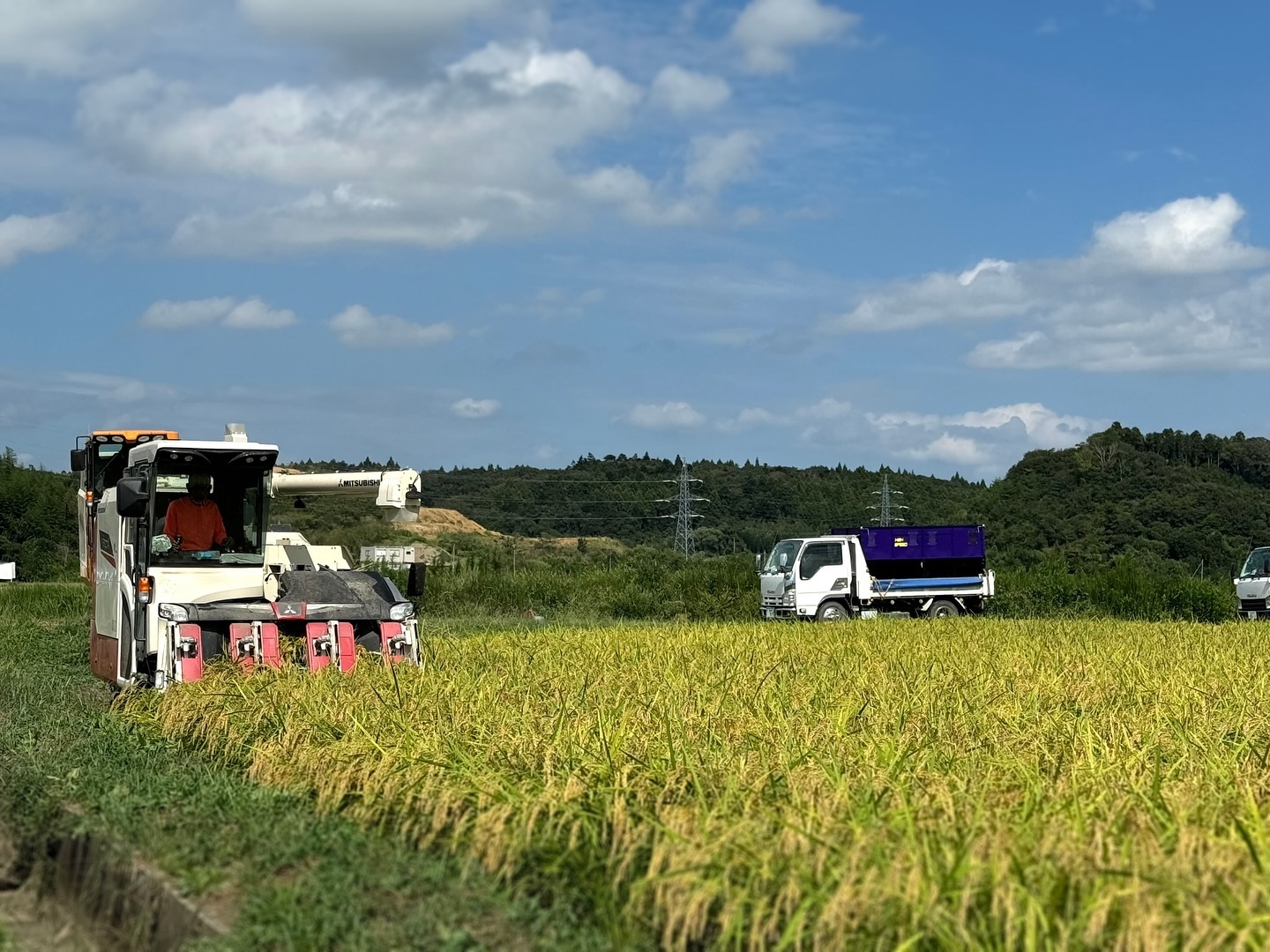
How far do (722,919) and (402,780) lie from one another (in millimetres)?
2706

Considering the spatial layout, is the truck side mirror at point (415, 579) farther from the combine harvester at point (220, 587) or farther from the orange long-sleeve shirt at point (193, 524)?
the orange long-sleeve shirt at point (193, 524)

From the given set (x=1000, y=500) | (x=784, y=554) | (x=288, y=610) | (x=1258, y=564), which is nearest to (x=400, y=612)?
(x=288, y=610)

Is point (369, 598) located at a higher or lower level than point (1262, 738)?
higher

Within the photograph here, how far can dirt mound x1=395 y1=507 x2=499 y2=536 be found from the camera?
69.7 meters

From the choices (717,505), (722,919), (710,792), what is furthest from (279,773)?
(717,505)

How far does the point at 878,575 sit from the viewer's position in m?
30.9

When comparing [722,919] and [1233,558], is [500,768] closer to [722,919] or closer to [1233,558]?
[722,919]

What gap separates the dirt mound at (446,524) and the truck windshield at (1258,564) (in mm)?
42445

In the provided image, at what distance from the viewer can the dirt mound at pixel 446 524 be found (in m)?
69.7

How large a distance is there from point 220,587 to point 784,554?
19578mm

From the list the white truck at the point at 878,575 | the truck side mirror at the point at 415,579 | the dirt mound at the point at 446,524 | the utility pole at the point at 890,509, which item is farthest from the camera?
the utility pole at the point at 890,509

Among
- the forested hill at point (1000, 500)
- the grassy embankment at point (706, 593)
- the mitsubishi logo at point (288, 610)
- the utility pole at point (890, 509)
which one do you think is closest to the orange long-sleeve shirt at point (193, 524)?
the mitsubishi logo at point (288, 610)

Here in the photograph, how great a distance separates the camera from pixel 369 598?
504 inches

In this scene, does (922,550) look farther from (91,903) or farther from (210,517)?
(91,903)
